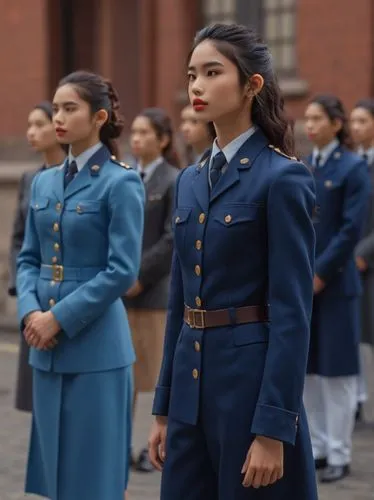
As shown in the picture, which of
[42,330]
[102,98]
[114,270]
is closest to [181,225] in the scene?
[114,270]

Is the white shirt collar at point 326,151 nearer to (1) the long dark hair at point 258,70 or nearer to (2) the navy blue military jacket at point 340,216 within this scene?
(2) the navy blue military jacket at point 340,216

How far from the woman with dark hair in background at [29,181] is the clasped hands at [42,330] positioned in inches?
54.3

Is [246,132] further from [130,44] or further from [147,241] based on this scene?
[130,44]

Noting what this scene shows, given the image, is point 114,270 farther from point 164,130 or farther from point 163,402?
point 164,130

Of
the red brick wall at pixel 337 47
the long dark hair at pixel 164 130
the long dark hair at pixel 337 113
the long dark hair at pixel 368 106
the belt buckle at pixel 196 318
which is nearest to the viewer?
the belt buckle at pixel 196 318

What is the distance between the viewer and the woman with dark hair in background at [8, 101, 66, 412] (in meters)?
6.25

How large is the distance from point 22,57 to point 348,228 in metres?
9.03

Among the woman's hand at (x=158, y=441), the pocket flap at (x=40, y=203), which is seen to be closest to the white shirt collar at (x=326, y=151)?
the pocket flap at (x=40, y=203)

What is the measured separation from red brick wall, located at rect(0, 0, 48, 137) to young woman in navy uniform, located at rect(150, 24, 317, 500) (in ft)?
38.1

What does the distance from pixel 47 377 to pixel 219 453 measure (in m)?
1.63

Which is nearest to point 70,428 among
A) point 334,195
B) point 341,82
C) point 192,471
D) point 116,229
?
point 116,229

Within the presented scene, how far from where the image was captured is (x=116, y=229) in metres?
4.83

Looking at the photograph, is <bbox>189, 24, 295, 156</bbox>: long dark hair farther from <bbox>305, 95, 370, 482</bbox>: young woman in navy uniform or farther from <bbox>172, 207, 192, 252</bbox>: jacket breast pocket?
<bbox>305, 95, 370, 482</bbox>: young woman in navy uniform

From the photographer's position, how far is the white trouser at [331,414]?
6.64m
